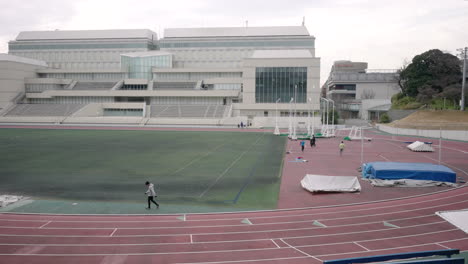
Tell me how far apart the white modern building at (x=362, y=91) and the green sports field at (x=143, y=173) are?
60.8 meters

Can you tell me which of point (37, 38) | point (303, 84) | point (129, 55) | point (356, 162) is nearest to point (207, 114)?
point (303, 84)

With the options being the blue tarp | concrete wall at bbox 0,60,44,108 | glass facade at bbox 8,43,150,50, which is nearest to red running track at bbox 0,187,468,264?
the blue tarp

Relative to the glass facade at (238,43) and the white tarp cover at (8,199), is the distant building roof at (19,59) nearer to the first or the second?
the glass facade at (238,43)

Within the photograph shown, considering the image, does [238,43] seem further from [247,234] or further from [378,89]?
[247,234]

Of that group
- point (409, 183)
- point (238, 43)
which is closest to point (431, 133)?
point (409, 183)

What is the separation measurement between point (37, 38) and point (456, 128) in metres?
107

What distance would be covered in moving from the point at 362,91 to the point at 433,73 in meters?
40.4

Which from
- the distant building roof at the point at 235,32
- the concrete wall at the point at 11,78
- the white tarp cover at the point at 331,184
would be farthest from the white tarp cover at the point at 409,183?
the concrete wall at the point at 11,78

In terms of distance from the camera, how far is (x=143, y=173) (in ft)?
79.1

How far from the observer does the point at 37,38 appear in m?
105

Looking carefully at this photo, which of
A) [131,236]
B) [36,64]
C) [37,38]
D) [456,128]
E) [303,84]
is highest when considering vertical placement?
[37,38]

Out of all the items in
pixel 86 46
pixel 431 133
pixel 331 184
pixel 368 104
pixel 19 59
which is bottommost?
pixel 331 184

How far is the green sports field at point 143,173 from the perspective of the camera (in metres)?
18.4

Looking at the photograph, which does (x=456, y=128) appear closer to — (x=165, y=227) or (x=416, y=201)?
(x=416, y=201)
